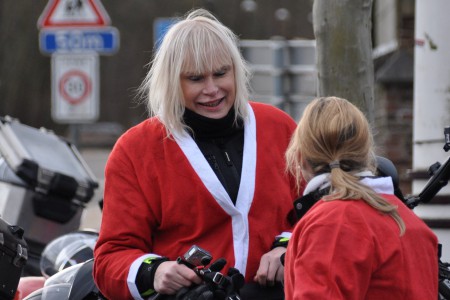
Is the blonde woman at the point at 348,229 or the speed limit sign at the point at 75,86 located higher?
the blonde woman at the point at 348,229

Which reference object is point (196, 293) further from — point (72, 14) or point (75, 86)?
point (75, 86)

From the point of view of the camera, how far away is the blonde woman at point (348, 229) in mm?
3113

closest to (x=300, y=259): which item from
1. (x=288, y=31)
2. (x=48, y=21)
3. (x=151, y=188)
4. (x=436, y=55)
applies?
(x=151, y=188)

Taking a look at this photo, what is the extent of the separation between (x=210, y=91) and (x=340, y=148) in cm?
88

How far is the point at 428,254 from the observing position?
130 inches

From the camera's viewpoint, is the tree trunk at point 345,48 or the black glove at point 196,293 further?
the tree trunk at point 345,48

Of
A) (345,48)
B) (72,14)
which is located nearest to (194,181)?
(345,48)

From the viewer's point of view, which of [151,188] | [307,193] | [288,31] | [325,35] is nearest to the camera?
[307,193]

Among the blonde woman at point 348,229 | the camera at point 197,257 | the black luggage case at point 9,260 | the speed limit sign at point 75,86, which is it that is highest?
the blonde woman at point 348,229

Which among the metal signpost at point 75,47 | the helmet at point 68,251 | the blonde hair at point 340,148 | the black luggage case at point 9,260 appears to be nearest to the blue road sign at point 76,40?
the metal signpost at point 75,47

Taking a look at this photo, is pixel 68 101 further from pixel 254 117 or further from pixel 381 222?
pixel 381 222

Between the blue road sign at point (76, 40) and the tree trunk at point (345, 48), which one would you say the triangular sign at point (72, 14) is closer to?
the blue road sign at point (76, 40)

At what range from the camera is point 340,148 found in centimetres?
327

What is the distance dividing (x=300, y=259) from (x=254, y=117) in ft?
3.70
